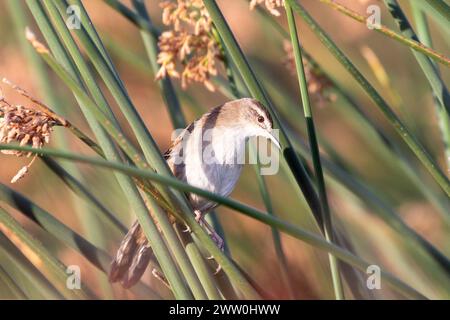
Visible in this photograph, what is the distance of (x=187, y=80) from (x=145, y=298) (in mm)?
780

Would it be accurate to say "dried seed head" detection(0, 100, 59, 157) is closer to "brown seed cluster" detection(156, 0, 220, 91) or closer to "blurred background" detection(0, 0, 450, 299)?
"brown seed cluster" detection(156, 0, 220, 91)

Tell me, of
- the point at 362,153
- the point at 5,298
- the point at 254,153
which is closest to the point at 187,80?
the point at 254,153

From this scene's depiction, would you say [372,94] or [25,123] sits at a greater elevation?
[25,123]

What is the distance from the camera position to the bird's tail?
2572 millimetres

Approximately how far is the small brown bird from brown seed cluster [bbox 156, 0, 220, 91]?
311 mm

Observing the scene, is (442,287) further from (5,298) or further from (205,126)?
(5,298)

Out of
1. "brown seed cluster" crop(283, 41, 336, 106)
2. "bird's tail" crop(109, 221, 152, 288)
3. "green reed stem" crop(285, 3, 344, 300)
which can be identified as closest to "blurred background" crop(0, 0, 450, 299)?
"brown seed cluster" crop(283, 41, 336, 106)

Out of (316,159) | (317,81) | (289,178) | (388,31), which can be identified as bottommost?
(289,178)

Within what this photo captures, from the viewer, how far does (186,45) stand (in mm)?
2680

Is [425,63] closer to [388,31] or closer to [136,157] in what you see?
[388,31]

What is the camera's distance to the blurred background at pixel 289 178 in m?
3.20

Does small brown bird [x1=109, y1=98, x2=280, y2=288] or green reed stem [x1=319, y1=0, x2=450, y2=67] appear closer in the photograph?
green reed stem [x1=319, y1=0, x2=450, y2=67]

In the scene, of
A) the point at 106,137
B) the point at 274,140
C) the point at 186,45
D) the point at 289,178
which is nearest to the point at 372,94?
the point at 274,140

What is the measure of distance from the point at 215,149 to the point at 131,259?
2.02 feet
